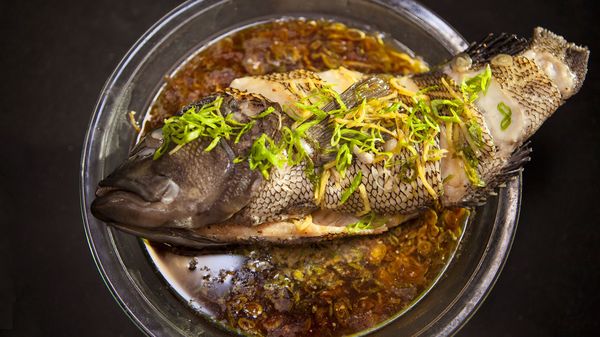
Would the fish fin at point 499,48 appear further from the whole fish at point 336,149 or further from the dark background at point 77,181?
the dark background at point 77,181

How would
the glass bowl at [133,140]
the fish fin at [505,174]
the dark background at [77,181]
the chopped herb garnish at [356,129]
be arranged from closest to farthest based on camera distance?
the chopped herb garnish at [356,129]
the fish fin at [505,174]
the glass bowl at [133,140]
the dark background at [77,181]

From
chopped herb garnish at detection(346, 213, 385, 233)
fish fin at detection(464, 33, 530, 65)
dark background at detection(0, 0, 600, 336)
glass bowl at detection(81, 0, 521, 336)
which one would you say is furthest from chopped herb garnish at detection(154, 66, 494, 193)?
dark background at detection(0, 0, 600, 336)

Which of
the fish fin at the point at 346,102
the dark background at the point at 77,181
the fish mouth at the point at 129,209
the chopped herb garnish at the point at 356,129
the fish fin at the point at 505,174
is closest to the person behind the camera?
the fish mouth at the point at 129,209

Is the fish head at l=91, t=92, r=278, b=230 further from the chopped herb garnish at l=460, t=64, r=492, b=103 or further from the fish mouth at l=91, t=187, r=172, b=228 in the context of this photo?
the chopped herb garnish at l=460, t=64, r=492, b=103

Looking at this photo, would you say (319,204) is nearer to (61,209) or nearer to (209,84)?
(209,84)

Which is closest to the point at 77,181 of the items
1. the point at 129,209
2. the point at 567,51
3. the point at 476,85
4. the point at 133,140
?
the point at 133,140

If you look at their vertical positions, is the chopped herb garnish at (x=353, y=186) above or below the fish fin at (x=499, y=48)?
below

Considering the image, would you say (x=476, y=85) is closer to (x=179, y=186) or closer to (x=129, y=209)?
A: (x=179, y=186)

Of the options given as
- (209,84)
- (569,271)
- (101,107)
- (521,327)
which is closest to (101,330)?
(101,107)

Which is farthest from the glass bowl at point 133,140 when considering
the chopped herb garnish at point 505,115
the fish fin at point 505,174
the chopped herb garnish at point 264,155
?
the chopped herb garnish at point 264,155
